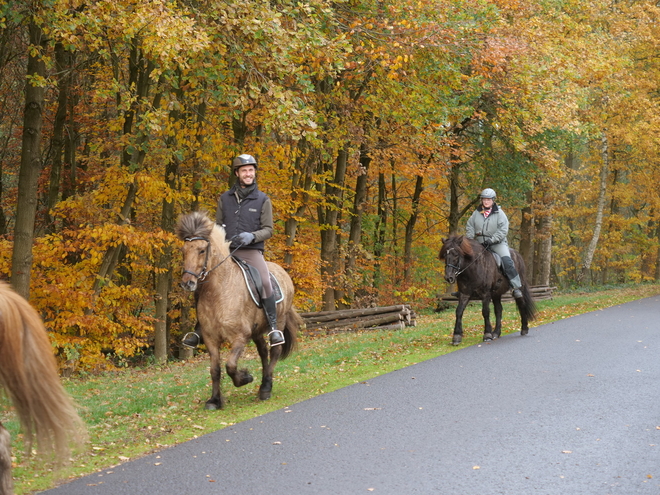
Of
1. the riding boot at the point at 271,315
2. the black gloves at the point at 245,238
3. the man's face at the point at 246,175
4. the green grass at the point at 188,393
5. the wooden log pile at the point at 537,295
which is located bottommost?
the wooden log pile at the point at 537,295

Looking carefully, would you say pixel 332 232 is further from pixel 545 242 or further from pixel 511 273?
pixel 545 242

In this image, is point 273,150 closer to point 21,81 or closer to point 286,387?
point 21,81

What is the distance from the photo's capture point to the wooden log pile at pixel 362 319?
65.2 ft

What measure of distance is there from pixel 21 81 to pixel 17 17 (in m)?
9.57

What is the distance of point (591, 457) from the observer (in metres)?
6.16

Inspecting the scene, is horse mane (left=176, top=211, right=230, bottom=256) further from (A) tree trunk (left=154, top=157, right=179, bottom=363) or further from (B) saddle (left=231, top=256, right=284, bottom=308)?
(A) tree trunk (left=154, top=157, right=179, bottom=363)

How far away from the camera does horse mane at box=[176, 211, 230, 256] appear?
8.34 meters

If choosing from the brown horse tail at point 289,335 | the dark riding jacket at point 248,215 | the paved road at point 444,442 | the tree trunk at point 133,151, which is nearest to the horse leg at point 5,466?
the paved road at point 444,442

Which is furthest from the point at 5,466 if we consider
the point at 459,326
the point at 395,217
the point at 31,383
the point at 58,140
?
the point at 395,217

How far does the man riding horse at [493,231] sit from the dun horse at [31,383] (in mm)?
10304

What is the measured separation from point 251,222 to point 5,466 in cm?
488

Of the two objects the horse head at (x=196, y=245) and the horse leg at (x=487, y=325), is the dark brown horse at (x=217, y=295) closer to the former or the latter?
the horse head at (x=196, y=245)

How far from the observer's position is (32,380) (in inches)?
187

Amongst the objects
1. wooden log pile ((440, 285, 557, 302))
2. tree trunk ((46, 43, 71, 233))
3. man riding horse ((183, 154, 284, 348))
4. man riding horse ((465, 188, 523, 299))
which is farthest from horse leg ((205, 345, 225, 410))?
wooden log pile ((440, 285, 557, 302))
